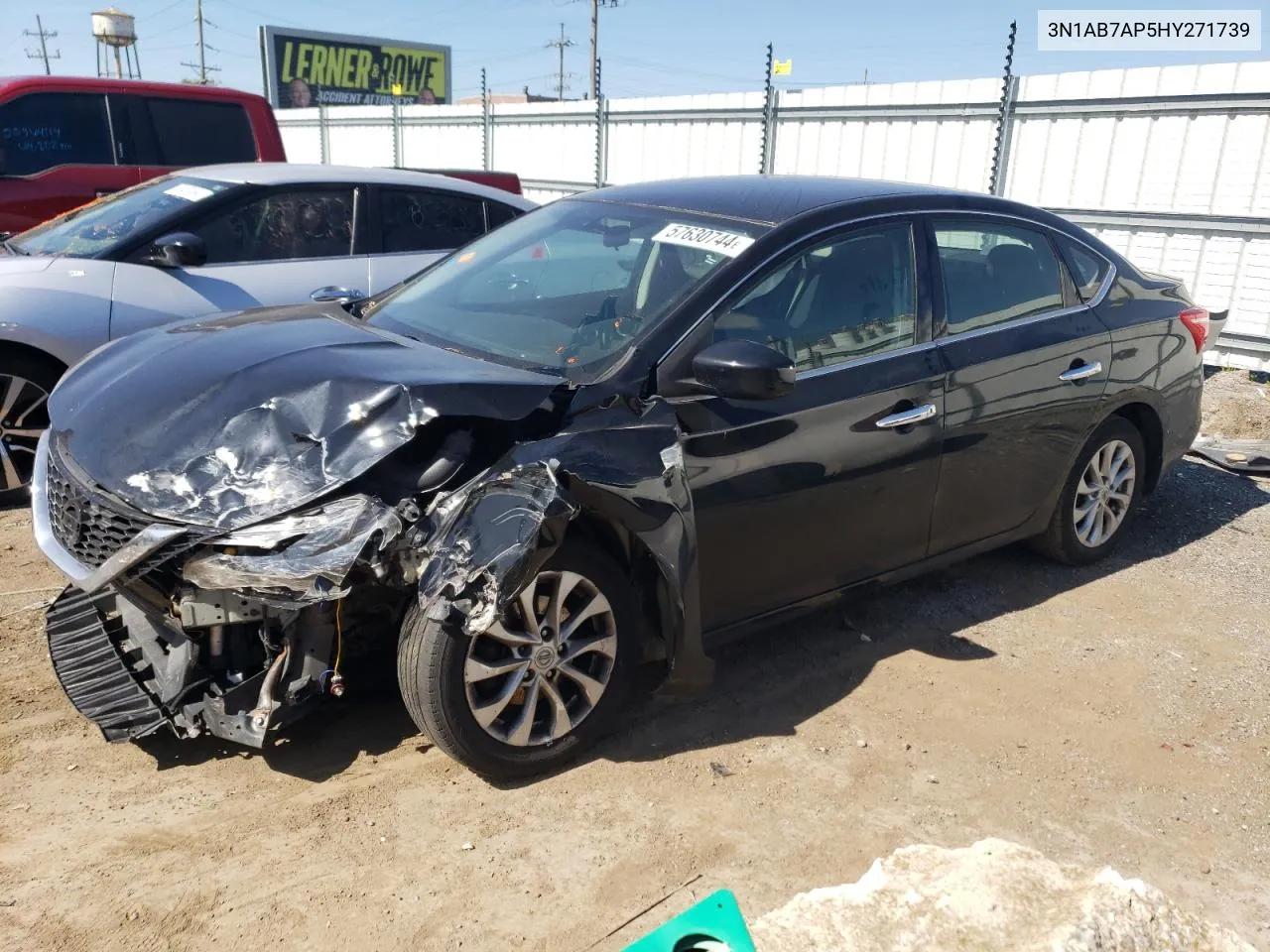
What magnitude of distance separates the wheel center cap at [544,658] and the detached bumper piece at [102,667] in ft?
3.54

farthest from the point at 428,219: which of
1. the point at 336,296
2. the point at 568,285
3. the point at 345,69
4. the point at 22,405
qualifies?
the point at 345,69

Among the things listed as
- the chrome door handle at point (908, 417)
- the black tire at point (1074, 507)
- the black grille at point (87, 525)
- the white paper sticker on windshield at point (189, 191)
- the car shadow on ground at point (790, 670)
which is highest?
the white paper sticker on windshield at point (189, 191)

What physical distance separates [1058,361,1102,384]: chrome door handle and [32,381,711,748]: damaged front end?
2238 mm

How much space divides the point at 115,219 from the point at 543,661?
14.2 feet

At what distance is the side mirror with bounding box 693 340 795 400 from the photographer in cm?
325

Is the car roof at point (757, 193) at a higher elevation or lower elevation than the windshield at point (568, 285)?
higher

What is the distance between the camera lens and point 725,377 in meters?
3.28

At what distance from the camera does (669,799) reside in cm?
322

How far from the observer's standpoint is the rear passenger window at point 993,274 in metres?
4.23

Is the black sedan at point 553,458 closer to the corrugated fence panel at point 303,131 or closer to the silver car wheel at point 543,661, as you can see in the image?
the silver car wheel at point 543,661

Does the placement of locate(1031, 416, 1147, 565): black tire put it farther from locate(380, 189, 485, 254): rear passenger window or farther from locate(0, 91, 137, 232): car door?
locate(0, 91, 137, 232): car door

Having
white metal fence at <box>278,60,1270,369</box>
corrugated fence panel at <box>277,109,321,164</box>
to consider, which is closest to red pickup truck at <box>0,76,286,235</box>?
white metal fence at <box>278,60,1270,369</box>

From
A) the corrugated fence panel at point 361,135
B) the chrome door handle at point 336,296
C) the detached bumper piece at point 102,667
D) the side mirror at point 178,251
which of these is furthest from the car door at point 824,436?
the corrugated fence panel at point 361,135

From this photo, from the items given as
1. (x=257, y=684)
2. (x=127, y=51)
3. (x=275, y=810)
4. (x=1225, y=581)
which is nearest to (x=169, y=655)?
(x=257, y=684)
